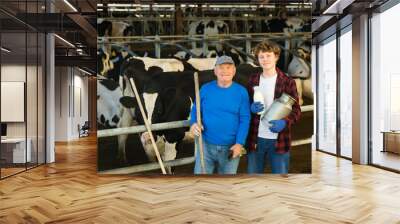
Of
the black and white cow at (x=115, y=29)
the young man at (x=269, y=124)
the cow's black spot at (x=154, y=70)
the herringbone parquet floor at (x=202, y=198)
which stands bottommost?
the herringbone parquet floor at (x=202, y=198)

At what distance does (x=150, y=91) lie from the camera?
734 cm

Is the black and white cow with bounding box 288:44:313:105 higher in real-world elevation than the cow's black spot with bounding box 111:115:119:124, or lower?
higher

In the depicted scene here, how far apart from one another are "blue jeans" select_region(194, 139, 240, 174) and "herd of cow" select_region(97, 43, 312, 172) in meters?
0.46

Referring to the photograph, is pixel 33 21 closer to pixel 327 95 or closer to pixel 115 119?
pixel 115 119

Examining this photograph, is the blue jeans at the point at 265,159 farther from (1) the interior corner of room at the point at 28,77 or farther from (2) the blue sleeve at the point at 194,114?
(1) the interior corner of room at the point at 28,77

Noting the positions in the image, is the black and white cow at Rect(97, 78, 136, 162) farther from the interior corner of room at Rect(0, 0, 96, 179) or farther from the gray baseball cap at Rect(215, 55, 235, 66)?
the gray baseball cap at Rect(215, 55, 235, 66)

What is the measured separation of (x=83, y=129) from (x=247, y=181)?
45.7ft

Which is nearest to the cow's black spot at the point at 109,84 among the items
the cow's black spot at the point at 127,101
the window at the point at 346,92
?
the cow's black spot at the point at 127,101

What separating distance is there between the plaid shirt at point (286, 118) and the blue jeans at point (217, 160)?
Result: 41 cm

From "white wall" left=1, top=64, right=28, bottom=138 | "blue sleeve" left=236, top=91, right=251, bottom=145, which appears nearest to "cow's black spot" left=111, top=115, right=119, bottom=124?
"white wall" left=1, top=64, right=28, bottom=138

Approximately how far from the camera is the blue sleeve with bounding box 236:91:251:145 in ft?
23.4

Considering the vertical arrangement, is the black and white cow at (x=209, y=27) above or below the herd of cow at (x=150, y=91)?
above

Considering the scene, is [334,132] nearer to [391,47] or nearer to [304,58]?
[391,47]

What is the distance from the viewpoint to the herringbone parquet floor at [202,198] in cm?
454
